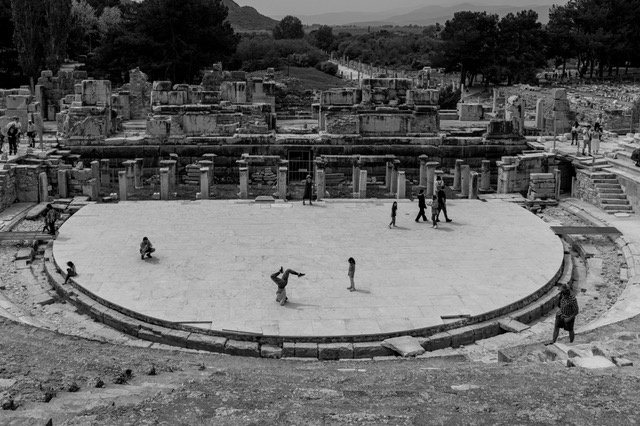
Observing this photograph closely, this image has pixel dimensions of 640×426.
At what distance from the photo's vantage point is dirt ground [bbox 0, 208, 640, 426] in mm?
9430

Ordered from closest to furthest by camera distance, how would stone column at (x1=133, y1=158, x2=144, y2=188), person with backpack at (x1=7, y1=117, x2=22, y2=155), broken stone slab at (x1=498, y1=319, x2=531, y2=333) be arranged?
broken stone slab at (x1=498, y1=319, x2=531, y2=333)
person with backpack at (x1=7, y1=117, x2=22, y2=155)
stone column at (x1=133, y1=158, x2=144, y2=188)

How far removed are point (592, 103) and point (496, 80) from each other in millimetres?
16246

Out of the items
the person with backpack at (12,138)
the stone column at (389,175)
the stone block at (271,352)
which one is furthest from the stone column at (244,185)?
the stone block at (271,352)

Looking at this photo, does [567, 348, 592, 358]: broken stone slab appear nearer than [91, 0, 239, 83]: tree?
Yes

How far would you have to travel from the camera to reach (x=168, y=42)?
54.7 metres

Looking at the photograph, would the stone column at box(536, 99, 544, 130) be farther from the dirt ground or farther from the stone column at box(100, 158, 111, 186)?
the dirt ground

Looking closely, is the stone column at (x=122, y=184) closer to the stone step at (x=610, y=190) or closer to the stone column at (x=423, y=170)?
the stone column at (x=423, y=170)

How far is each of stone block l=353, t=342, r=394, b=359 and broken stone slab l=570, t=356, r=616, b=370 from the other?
3654 mm

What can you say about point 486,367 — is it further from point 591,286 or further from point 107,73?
point 107,73

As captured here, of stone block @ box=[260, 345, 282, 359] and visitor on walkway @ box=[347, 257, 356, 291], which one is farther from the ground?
visitor on walkway @ box=[347, 257, 356, 291]

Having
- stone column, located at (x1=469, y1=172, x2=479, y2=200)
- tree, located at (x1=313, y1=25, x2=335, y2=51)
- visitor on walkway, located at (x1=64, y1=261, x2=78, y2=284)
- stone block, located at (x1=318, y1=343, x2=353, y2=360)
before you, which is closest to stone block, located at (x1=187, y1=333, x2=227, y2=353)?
stone block, located at (x1=318, y1=343, x2=353, y2=360)

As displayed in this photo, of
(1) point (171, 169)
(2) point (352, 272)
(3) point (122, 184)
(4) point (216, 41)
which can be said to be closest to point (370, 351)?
(2) point (352, 272)

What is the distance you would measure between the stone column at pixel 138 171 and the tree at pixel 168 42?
24948mm

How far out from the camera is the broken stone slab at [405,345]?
14.4 metres
